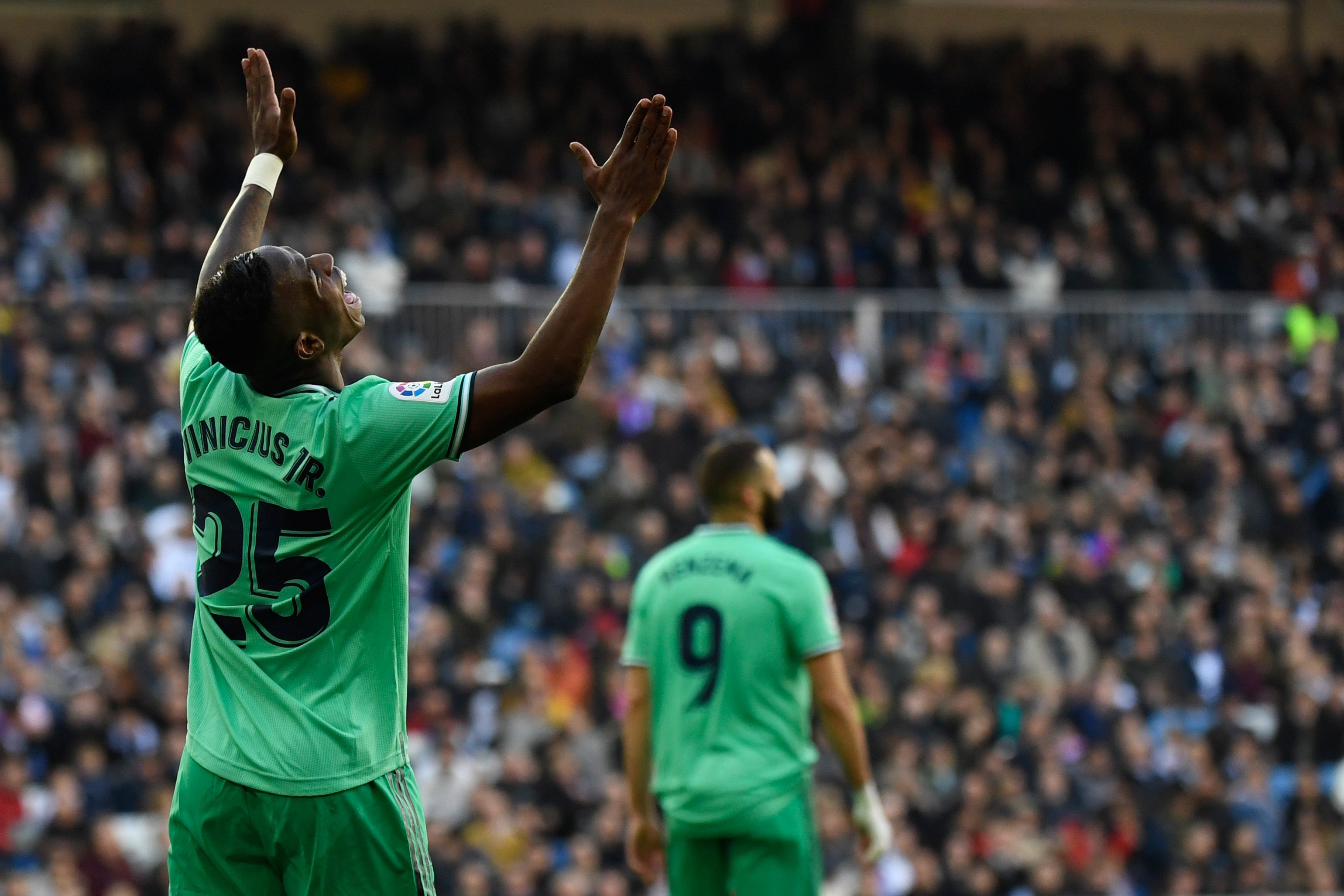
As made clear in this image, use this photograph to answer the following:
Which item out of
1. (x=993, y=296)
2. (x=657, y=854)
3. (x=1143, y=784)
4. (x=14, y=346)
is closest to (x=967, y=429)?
(x=993, y=296)

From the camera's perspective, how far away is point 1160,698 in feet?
48.1

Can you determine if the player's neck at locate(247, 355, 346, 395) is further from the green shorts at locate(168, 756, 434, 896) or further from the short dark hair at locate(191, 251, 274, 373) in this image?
the green shorts at locate(168, 756, 434, 896)

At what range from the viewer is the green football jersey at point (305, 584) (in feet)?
11.9

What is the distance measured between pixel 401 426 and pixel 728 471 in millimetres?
2956

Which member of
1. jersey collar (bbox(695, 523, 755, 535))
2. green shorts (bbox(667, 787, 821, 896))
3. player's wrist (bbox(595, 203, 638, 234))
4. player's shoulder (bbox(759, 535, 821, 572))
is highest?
player's wrist (bbox(595, 203, 638, 234))

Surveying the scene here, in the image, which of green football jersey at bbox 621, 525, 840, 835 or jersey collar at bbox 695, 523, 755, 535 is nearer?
green football jersey at bbox 621, 525, 840, 835

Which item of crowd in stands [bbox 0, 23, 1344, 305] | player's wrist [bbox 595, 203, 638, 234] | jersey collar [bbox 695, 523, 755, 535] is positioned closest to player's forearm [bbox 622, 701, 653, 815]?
jersey collar [bbox 695, 523, 755, 535]

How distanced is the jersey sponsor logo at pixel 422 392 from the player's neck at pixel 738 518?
2882 mm

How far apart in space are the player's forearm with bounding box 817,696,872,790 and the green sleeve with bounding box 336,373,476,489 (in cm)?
275

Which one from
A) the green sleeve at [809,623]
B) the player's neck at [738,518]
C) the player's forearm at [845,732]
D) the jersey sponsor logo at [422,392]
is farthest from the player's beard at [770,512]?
the jersey sponsor logo at [422,392]

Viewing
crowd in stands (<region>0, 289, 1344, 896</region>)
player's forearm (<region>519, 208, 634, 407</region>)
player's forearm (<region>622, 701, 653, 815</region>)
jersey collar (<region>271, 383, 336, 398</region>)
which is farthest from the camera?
crowd in stands (<region>0, 289, 1344, 896</region>)

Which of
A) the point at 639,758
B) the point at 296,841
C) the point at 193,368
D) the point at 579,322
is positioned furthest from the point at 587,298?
the point at 639,758

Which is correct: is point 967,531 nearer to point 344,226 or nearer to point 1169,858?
point 1169,858

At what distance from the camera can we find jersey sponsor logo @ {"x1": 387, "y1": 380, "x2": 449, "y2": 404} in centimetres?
352
